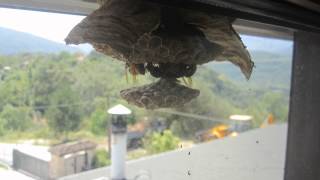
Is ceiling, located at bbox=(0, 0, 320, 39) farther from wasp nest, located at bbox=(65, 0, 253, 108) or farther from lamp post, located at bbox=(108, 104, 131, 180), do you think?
lamp post, located at bbox=(108, 104, 131, 180)

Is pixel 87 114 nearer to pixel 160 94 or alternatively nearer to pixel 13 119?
pixel 13 119

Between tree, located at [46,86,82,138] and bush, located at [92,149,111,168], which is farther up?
tree, located at [46,86,82,138]

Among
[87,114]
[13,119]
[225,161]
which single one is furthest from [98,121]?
[225,161]

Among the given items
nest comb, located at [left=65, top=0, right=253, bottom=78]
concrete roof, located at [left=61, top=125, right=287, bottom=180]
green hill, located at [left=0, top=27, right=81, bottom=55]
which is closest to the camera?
nest comb, located at [left=65, top=0, right=253, bottom=78]

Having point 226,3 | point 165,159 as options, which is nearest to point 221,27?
point 226,3

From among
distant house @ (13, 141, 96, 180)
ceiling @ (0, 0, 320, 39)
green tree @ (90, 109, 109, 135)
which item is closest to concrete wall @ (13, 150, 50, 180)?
distant house @ (13, 141, 96, 180)

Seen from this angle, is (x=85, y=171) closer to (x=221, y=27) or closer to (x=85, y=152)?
(x=85, y=152)
